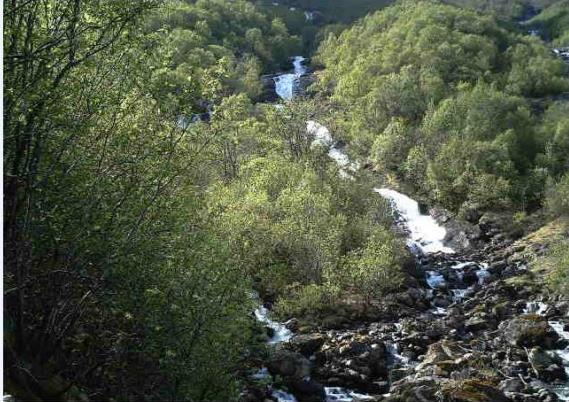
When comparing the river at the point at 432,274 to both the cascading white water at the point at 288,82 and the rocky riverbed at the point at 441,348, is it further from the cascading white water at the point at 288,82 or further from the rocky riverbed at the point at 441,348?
the cascading white water at the point at 288,82

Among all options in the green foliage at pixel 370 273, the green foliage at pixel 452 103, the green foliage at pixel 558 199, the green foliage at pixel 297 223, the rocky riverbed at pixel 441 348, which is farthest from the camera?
the green foliage at pixel 452 103

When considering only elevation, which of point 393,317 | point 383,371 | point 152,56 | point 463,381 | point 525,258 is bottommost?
point 525,258

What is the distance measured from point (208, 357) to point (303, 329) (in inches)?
824

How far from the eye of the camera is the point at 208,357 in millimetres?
16688

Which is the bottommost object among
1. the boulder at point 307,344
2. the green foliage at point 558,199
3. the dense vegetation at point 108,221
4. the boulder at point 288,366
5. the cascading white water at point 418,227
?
the cascading white water at point 418,227

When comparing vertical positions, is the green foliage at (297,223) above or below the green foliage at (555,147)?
above

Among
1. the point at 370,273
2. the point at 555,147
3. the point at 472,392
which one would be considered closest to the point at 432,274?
the point at 370,273

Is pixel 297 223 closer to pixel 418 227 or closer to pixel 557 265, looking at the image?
pixel 557 265

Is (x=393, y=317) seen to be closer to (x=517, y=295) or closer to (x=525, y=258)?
(x=517, y=295)

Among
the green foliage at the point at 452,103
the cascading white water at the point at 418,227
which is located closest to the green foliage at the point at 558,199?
the green foliage at the point at 452,103

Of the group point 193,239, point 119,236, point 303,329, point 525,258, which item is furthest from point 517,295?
point 119,236

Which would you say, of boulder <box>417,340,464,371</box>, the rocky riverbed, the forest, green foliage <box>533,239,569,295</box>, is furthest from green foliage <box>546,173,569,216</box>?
boulder <box>417,340,464,371</box>

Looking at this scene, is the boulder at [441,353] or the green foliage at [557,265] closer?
the boulder at [441,353]

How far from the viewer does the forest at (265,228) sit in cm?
1359
